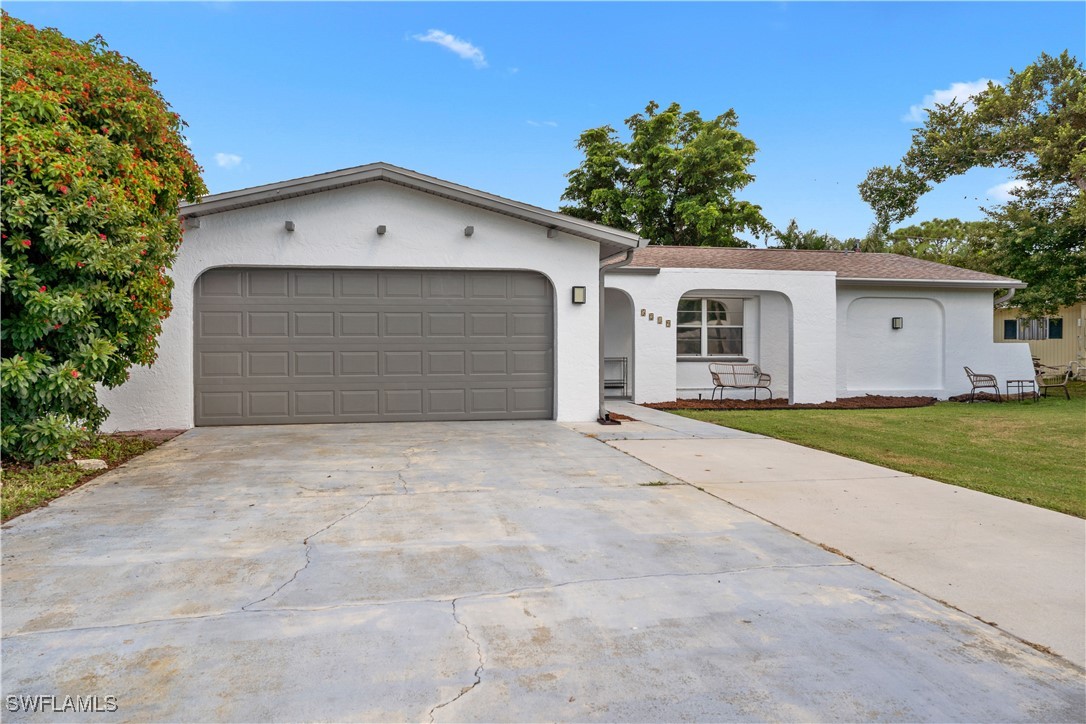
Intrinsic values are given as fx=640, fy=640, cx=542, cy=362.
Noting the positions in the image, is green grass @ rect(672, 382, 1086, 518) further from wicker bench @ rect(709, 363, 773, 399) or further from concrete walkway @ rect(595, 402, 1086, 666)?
wicker bench @ rect(709, 363, 773, 399)

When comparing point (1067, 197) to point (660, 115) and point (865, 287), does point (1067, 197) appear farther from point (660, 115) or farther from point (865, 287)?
point (660, 115)

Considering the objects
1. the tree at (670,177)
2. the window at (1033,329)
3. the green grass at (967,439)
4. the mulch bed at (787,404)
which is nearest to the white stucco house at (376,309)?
the green grass at (967,439)

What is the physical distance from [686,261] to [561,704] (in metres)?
12.4

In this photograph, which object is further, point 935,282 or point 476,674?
point 935,282

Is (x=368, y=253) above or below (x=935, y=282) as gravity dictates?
below

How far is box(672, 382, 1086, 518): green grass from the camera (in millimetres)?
5867

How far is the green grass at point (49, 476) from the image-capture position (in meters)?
4.65

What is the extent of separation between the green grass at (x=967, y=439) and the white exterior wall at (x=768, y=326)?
1.10m

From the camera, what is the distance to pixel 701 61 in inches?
738

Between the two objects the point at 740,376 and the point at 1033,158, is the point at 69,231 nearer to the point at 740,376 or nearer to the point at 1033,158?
the point at 740,376

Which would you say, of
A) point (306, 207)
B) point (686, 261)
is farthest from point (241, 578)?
point (686, 261)

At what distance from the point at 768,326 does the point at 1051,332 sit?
1520 centimetres

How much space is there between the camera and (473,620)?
2.80 metres
